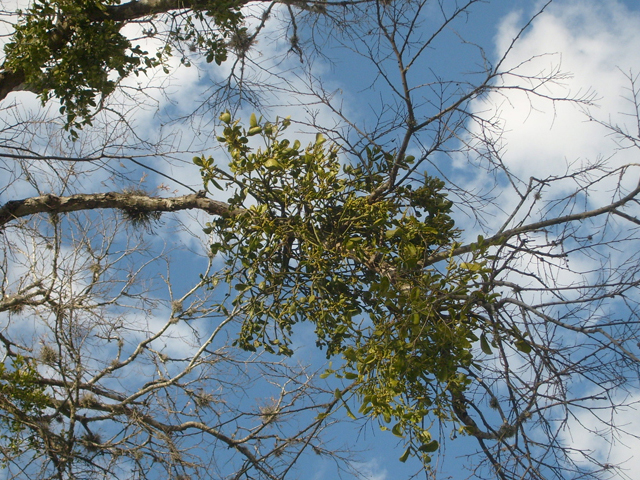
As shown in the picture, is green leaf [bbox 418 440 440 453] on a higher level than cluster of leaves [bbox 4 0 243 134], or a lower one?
lower

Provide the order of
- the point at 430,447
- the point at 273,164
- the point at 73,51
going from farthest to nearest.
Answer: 1. the point at 73,51
2. the point at 273,164
3. the point at 430,447

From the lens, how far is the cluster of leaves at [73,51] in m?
2.70

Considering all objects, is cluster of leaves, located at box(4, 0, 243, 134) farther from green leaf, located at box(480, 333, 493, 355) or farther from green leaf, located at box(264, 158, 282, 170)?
green leaf, located at box(480, 333, 493, 355)

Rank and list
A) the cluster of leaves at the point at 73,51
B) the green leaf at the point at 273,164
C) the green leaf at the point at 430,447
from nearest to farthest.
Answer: the green leaf at the point at 430,447
the green leaf at the point at 273,164
the cluster of leaves at the point at 73,51

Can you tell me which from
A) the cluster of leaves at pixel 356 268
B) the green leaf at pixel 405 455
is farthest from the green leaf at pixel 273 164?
the green leaf at pixel 405 455

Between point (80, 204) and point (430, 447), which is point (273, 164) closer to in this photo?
point (430, 447)

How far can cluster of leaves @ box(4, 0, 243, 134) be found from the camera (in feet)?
8.86

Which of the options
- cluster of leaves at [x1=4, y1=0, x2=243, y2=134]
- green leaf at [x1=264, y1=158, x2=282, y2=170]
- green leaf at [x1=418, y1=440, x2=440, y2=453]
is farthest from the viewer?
cluster of leaves at [x1=4, y1=0, x2=243, y2=134]

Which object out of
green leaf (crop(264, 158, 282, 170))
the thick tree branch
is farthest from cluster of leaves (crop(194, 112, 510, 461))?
the thick tree branch

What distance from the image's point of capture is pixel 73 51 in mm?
2732

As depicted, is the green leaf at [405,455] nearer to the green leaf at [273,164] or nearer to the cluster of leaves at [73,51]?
the green leaf at [273,164]

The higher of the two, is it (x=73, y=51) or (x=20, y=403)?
(x=73, y=51)

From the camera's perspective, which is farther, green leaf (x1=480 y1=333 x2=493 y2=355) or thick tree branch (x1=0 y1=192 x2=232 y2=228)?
thick tree branch (x1=0 y1=192 x2=232 y2=228)

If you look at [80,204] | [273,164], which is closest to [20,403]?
[80,204]
